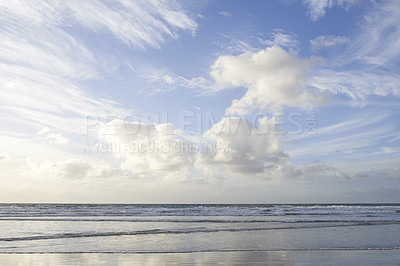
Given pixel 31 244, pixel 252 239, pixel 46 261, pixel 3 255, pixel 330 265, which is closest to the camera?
pixel 330 265

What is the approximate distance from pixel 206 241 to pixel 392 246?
9.40 m

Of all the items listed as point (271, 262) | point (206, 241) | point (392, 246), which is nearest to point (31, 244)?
point (206, 241)

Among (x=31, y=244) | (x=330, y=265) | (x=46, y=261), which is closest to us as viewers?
(x=330, y=265)

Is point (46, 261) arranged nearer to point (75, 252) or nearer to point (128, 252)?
point (75, 252)

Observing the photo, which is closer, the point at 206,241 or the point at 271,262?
the point at 271,262

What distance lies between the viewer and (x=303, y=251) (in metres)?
14.6

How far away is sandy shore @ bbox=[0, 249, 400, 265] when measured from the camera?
12.2 m

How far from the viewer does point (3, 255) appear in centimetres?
1398

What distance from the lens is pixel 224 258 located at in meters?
13.0

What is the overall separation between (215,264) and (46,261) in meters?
6.61

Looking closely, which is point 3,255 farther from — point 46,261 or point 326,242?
point 326,242

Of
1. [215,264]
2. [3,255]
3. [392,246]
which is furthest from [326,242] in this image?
[3,255]

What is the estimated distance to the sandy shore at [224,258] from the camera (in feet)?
40.2

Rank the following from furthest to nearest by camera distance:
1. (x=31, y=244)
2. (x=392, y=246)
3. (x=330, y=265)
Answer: (x=31, y=244)
(x=392, y=246)
(x=330, y=265)
